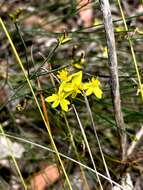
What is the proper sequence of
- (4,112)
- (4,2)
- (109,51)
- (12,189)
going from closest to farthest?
1. (109,51)
2. (12,189)
3. (4,112)
4. (4,2)

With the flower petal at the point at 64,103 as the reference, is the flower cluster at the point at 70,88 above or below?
above

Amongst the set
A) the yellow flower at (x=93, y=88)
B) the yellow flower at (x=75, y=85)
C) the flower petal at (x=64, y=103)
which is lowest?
the flower petal at (x=64, y=103)

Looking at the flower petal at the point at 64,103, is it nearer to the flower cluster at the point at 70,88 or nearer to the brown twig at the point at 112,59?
the flower cluster at the point at 70,88

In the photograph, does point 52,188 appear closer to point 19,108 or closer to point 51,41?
point 19,108

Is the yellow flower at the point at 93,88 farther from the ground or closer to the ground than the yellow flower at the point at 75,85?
closer to the ground

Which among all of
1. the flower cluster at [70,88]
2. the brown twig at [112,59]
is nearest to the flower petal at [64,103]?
the flower cluster at [70,88]

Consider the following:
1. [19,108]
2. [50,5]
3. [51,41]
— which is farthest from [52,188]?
[50,5]

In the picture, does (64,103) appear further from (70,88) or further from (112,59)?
(112,59)

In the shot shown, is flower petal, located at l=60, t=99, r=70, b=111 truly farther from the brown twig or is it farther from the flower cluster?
the brown twig
